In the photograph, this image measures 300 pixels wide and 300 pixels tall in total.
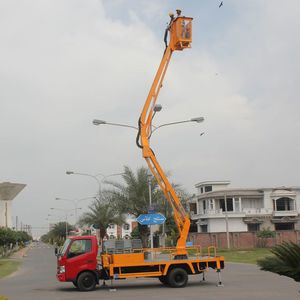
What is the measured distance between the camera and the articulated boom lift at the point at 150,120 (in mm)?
19438

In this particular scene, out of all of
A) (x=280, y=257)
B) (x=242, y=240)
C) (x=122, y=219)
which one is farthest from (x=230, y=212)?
(x=280, y=257)

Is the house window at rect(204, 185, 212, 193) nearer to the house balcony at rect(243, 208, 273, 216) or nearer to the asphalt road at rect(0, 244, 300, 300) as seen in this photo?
the house balcony at rect(243, 208, 273, 216)

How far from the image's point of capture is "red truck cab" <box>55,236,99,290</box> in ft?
61.6

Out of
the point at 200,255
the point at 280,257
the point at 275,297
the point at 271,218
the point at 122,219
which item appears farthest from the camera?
the point at 271,218

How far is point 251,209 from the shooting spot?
232 ft

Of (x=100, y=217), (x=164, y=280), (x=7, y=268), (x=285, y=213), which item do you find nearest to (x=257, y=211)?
(x=285, y=213)

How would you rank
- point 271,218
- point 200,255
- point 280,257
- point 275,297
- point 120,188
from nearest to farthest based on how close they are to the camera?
point 280,257, point 275,297, point 200,255, point 120,188, point 271,218

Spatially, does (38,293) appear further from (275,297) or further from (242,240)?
(242,240)

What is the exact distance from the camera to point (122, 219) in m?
47.0

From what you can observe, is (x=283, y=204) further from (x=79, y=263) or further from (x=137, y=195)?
(x=79, y=263)

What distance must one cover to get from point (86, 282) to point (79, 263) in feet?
2.36

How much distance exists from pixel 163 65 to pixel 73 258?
798 centimetres

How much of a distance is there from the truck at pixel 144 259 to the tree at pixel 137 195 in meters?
18.5

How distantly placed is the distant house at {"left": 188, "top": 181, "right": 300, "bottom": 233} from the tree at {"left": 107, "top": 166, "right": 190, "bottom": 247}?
3035 cm
